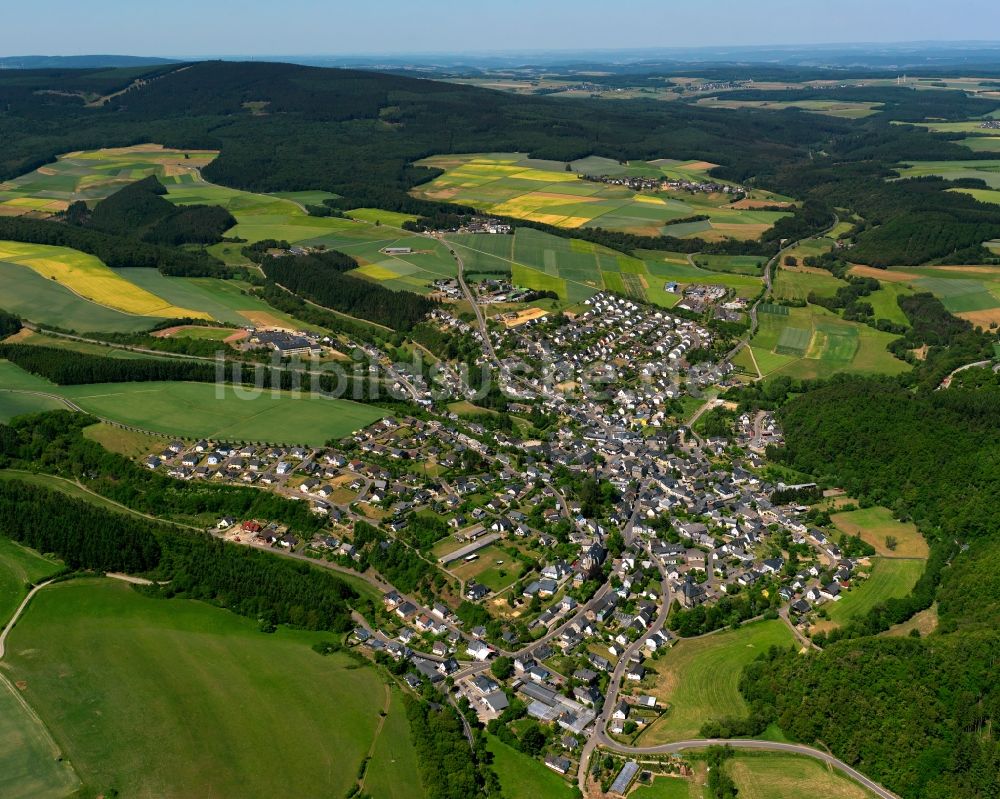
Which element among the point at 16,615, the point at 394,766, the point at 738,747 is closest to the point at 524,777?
the point at 394,766

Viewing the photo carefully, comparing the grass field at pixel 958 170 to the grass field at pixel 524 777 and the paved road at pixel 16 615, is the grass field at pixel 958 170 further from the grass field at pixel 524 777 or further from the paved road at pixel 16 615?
the paved road at pixel 16 615

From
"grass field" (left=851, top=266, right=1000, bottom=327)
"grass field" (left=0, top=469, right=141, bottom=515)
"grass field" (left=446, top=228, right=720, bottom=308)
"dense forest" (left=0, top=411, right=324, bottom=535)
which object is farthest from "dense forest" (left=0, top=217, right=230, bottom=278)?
"grass field" (left=851, top=266, right=1000, bottom=327)

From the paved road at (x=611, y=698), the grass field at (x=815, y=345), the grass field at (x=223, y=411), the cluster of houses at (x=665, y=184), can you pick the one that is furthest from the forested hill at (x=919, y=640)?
the cluster of houses at (x=665, y=184)

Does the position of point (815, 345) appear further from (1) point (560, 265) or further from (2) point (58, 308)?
(2) point (58, 308)

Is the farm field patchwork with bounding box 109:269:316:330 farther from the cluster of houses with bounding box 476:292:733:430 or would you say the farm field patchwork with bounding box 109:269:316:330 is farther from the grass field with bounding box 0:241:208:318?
the cluster of houses with bounding box 476:292:733:430

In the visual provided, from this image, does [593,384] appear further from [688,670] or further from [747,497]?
[688,670]

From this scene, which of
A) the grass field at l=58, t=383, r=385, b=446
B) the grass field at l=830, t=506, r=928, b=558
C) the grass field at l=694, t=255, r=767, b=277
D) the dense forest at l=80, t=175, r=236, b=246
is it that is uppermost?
the dense forest at l=80, t=175, r=236, b=246

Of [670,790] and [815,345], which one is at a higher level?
[815,345]
